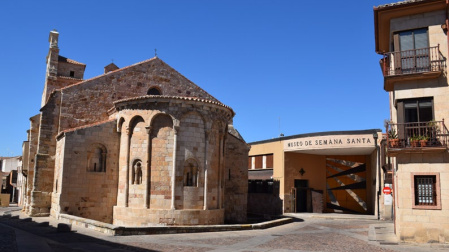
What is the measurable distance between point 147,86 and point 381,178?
16.8 metres

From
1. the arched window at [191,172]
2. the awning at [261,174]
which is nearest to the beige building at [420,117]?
the arched window at [191,172]

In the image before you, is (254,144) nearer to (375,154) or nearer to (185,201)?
(375,154)

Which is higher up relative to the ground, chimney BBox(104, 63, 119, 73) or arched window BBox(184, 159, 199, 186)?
chimney BBox(104, 63, 119, 73)

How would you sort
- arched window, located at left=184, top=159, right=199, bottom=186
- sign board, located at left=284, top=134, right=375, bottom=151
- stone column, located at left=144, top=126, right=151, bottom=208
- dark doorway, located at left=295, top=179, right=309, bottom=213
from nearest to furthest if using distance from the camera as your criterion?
stone column, located at left=144, top=126, right=151, bottom=208 → arched window, located at left=184, top=159, right=199, bottom=186 → sign board, located at left=284, top=134, right=375, bottom=151 → dark doorway, located at left=295, top=179, right=309, bottom=213

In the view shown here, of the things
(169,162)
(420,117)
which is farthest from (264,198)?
(420,117)

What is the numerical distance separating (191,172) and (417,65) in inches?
454

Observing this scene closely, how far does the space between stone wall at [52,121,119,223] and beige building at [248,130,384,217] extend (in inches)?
579

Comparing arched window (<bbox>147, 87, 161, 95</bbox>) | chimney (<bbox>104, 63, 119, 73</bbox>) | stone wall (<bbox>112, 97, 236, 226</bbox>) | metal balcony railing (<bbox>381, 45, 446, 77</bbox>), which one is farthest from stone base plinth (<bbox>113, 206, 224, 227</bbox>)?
chimney (<bbox>104, 63, 119, 73</bbox>)

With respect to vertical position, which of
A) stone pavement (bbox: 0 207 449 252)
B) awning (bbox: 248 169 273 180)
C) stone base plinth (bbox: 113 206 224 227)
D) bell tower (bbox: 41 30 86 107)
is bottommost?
stone pavement (bbox: 0 207 449 252)

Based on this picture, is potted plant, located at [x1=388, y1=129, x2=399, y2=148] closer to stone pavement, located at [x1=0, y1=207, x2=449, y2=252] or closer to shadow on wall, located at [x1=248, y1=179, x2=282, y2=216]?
stone pavement, located at [x1=0, y1=207, x2=449, y2=252]

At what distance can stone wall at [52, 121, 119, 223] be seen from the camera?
A: 20.4 meters

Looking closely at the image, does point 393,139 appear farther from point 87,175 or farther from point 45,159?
point 45,159

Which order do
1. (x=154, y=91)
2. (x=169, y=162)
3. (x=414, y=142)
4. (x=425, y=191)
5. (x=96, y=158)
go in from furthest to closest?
(x=154, y=91) < (x=96, y=158) < (x=169, y=162) < (x=425, y=191) < (x=414, y=142)

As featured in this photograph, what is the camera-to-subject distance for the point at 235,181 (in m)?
25.6
